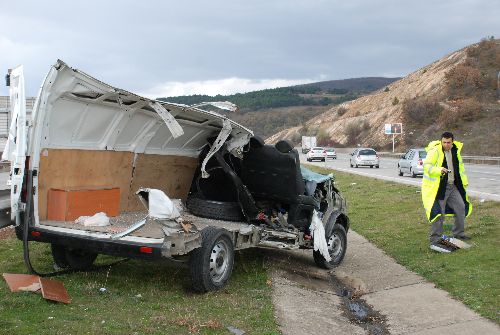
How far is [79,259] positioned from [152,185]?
1561 millimetres

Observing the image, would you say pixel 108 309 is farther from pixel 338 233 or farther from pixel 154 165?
pixel 338 233

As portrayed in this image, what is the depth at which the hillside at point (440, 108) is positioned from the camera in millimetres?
61656

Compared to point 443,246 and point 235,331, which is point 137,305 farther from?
point 443,246

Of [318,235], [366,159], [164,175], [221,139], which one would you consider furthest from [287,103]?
[221,139]

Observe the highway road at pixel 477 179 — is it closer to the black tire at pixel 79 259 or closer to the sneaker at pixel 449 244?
the sneaker at pixel 449 244

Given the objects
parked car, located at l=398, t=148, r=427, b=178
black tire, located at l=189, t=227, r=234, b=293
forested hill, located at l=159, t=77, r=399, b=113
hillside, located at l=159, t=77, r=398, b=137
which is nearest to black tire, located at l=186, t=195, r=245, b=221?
black tire, located at l=189, t=227, r=234, b=293

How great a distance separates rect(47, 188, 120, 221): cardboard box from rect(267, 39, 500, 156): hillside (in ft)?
160

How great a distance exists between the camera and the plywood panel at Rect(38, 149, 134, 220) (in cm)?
665

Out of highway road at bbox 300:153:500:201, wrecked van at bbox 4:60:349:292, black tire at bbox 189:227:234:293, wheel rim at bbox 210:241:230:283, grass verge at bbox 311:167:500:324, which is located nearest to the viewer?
wrecked van at bbox 4:60:349:292

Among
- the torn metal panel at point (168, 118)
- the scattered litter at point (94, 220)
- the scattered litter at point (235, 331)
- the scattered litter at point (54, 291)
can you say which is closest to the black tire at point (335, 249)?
the scattered litter at point (94, 220)

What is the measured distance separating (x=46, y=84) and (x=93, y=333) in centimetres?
255

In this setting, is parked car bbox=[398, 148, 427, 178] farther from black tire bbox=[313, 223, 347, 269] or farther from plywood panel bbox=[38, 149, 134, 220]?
plywood panel bbox=[38, 149, 134, 220]

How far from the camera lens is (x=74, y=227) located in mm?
6637

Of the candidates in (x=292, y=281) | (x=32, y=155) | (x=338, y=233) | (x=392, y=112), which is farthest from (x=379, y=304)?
(x=392, y=112)
